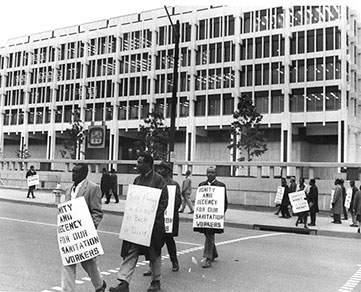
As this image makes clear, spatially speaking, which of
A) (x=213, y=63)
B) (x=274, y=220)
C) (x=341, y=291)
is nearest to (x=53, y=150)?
(x=213, y=63)

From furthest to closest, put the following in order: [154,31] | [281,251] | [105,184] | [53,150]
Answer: [53,150] < [154,31] < [105,184] < [281,251]

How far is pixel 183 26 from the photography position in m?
46.5

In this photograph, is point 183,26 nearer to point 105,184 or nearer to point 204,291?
point 105,184

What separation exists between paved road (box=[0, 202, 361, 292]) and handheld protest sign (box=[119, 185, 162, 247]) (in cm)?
95

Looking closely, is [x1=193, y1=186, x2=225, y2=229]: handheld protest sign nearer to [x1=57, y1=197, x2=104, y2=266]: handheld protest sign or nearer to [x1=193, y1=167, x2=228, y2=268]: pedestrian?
[x1=193, y1=167, x2=228, y2=268]: pedestrian

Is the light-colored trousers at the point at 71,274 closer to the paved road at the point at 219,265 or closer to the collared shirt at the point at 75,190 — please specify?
the collared shirt at the point at 75,190

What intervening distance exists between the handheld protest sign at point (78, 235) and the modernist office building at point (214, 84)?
104ft

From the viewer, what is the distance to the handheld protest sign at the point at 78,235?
4430 mm

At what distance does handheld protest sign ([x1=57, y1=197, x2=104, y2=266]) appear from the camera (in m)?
4.43

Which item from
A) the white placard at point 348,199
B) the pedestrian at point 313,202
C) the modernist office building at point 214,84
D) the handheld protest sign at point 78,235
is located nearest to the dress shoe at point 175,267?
the handheld protest sign at point 78,235

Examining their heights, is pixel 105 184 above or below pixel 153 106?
below

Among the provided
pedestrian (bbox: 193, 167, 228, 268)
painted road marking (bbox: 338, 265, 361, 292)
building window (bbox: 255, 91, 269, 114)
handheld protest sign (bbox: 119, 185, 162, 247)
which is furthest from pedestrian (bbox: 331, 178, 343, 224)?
building window (bbox: 255, 91, 269, 114)

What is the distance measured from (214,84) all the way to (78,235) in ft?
134

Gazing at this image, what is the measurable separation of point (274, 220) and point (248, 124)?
15.7 m
